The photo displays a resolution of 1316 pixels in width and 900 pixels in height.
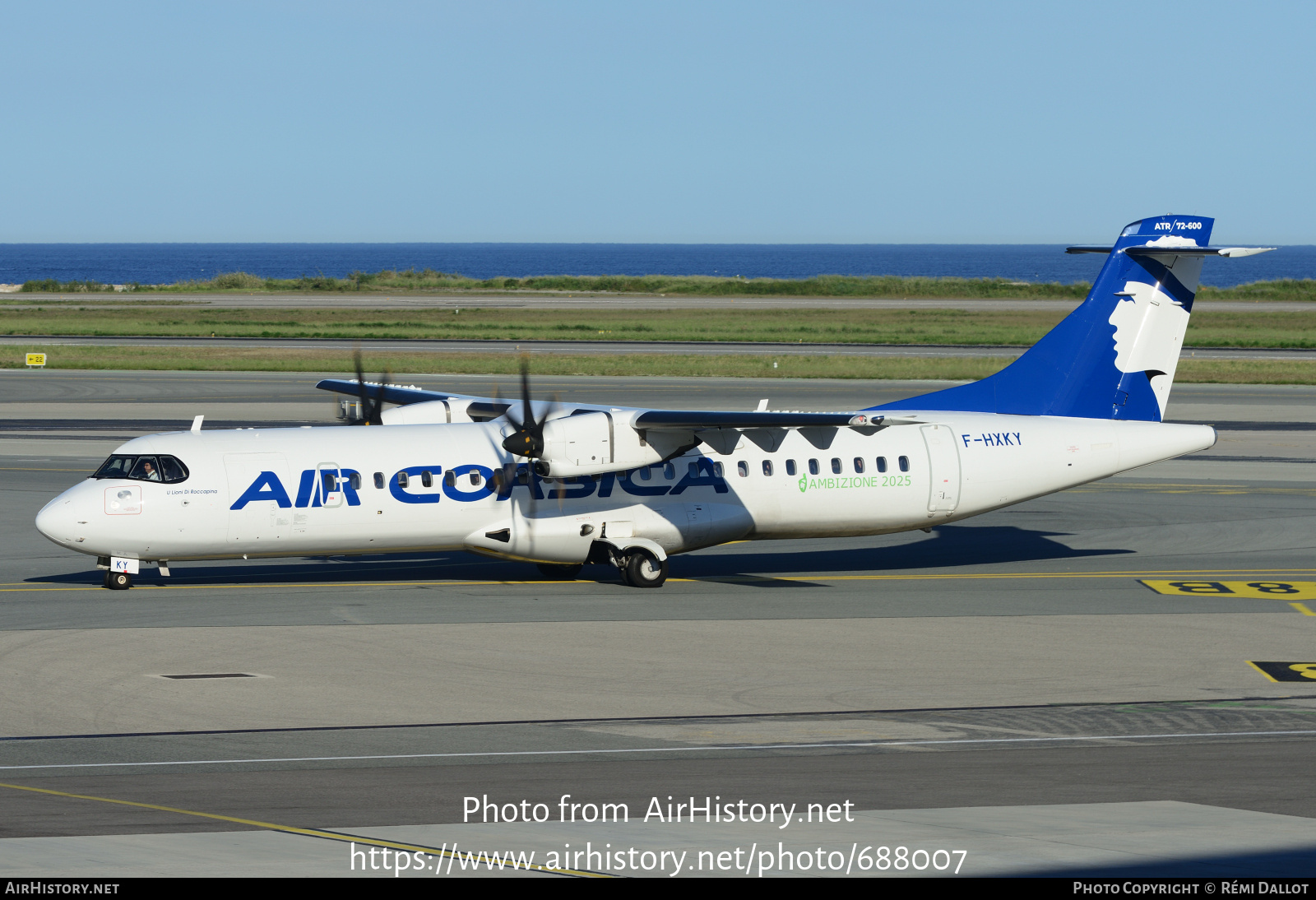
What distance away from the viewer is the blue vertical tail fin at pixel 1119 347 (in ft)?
87.7

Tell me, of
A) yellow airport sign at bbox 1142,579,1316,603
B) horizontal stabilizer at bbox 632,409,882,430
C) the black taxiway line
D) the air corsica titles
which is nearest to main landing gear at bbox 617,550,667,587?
the air corsica titles

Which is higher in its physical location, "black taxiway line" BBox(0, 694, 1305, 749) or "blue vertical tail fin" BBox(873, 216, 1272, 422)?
"blue vertical tail fin" BBox(873, 216, 1272, 422)

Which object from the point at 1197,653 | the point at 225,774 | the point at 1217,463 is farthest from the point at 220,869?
the point at 1217,463

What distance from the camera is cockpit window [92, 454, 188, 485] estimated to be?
22438mm

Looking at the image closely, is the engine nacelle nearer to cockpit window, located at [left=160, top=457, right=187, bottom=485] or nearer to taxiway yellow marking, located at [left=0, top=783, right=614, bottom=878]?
cockpit window, located at [left=160, top=457, right=187, bottom=485]

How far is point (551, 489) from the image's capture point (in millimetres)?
23844

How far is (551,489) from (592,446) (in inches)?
46.1

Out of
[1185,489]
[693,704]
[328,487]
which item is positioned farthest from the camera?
[1185,489]

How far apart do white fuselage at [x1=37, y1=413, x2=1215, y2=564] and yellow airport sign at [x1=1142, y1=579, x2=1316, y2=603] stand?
2.67 metres

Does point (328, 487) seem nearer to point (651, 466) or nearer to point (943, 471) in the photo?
point (651, 466)

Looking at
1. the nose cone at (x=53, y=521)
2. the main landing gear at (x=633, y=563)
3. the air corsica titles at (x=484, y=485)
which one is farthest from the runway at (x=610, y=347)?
the nose cone at (x=53, y=521)

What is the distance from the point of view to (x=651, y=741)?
1467cm

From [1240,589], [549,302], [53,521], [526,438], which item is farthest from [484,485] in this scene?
[549,302]

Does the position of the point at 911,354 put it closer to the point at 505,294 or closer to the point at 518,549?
the point at 518,549
